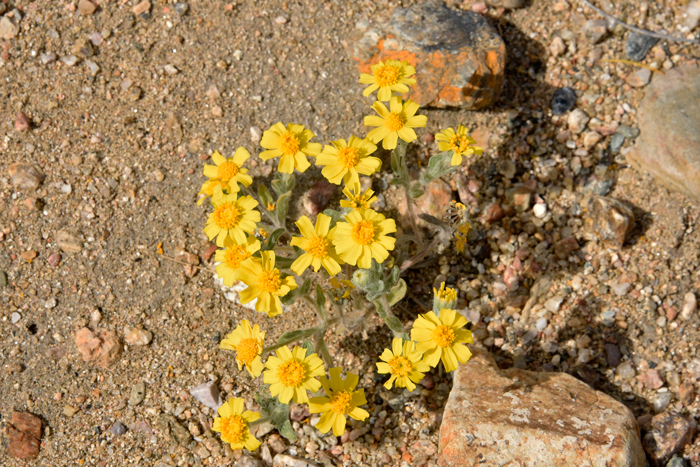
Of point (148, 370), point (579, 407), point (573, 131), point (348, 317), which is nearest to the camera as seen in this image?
point (579, 407)

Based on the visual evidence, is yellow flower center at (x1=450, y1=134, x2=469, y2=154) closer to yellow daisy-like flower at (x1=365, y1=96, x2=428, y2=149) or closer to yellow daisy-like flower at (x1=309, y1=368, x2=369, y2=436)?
yellow daisy-like flower at (x1=365, y1=96, x2=428, y2=149)

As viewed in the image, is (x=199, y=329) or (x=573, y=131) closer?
(x=199, y=329)

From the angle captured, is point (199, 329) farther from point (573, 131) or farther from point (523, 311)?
point (573, 131)

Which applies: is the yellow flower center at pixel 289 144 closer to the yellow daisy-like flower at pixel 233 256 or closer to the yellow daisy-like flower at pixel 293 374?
the yellow daisy-like flower at pixel 233 256

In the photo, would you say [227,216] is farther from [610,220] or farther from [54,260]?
[610,220]

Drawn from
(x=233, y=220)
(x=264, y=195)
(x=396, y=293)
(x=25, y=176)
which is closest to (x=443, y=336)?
(x=396, y=293)

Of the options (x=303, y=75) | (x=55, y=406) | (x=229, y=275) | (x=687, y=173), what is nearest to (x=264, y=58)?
(x=303, y=75)

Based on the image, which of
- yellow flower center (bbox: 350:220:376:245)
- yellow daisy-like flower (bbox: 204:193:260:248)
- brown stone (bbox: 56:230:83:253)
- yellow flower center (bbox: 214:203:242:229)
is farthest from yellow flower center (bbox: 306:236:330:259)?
brown stone (bbox: 56:230:83:253)

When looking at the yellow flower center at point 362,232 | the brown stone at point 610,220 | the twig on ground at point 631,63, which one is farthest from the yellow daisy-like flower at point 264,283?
the twig on ground at point 631,63
